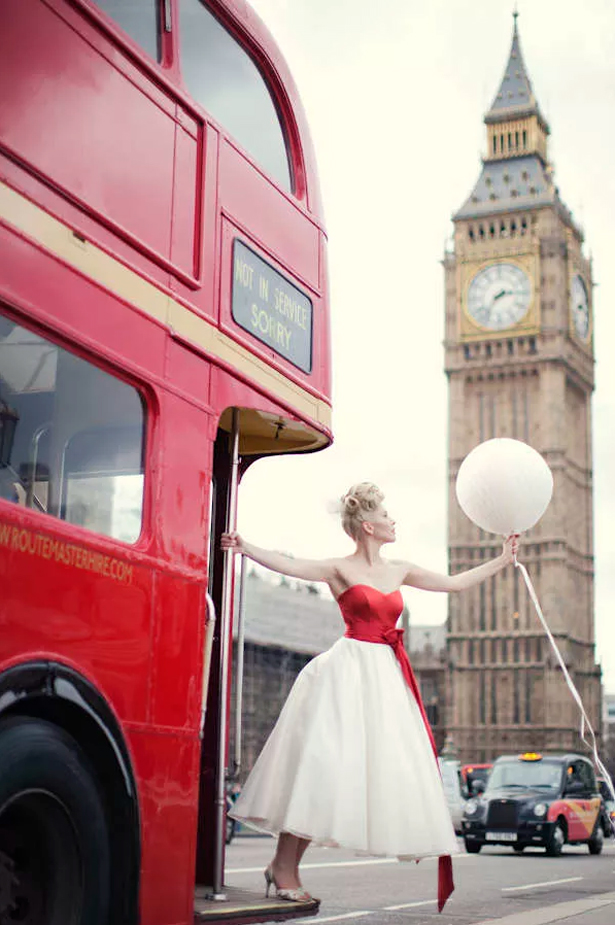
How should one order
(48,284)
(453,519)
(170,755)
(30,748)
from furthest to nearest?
(453,519) < (170,755) < (48,284) < (30,748)

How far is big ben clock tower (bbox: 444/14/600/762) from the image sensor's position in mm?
62375

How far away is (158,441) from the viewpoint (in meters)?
4.28

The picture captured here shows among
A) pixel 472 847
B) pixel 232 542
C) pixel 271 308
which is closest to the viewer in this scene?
pixel 232 542

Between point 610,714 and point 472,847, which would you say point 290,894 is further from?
point 610,714

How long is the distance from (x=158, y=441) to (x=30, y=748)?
1.16 meters

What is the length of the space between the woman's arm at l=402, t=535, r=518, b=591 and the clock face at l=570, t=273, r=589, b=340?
62.3m

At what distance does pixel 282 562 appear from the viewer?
508 cm

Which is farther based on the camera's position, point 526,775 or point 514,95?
point 514,95

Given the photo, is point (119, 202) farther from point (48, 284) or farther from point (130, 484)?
point (130, 484)

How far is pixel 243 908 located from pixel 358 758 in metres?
0.69

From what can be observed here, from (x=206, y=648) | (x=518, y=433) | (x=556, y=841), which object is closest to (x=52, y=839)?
(x=206, y=648)

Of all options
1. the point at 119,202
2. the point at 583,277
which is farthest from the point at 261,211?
the point at 583,277

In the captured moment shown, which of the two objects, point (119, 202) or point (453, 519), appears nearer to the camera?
point (119, 202)

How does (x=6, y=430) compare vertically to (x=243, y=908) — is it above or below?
above
